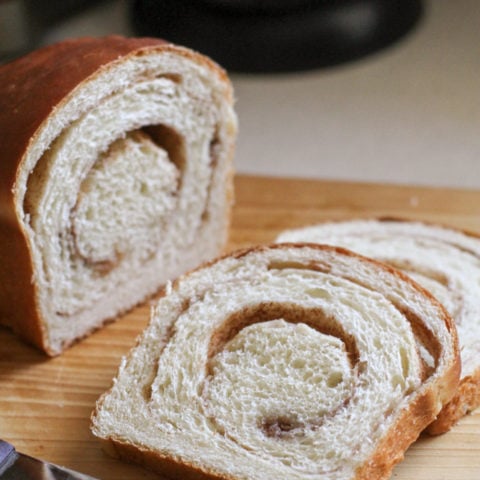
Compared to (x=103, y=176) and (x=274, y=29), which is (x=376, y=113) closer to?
(x=274, y=29)

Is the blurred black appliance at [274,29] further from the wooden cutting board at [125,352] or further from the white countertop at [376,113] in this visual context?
the wooden cutting board at [125,352]

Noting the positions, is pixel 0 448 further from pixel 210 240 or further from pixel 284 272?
pixel 210 240

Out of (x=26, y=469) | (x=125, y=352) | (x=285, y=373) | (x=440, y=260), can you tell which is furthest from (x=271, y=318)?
(x=26, y=469)

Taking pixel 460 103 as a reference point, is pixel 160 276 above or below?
below

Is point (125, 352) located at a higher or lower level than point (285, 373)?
lower

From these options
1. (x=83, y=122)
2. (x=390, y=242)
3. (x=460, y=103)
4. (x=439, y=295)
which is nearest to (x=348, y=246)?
(x=390, y=242)

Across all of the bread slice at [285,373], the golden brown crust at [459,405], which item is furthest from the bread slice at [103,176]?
the golden brown crust at [459,405]
